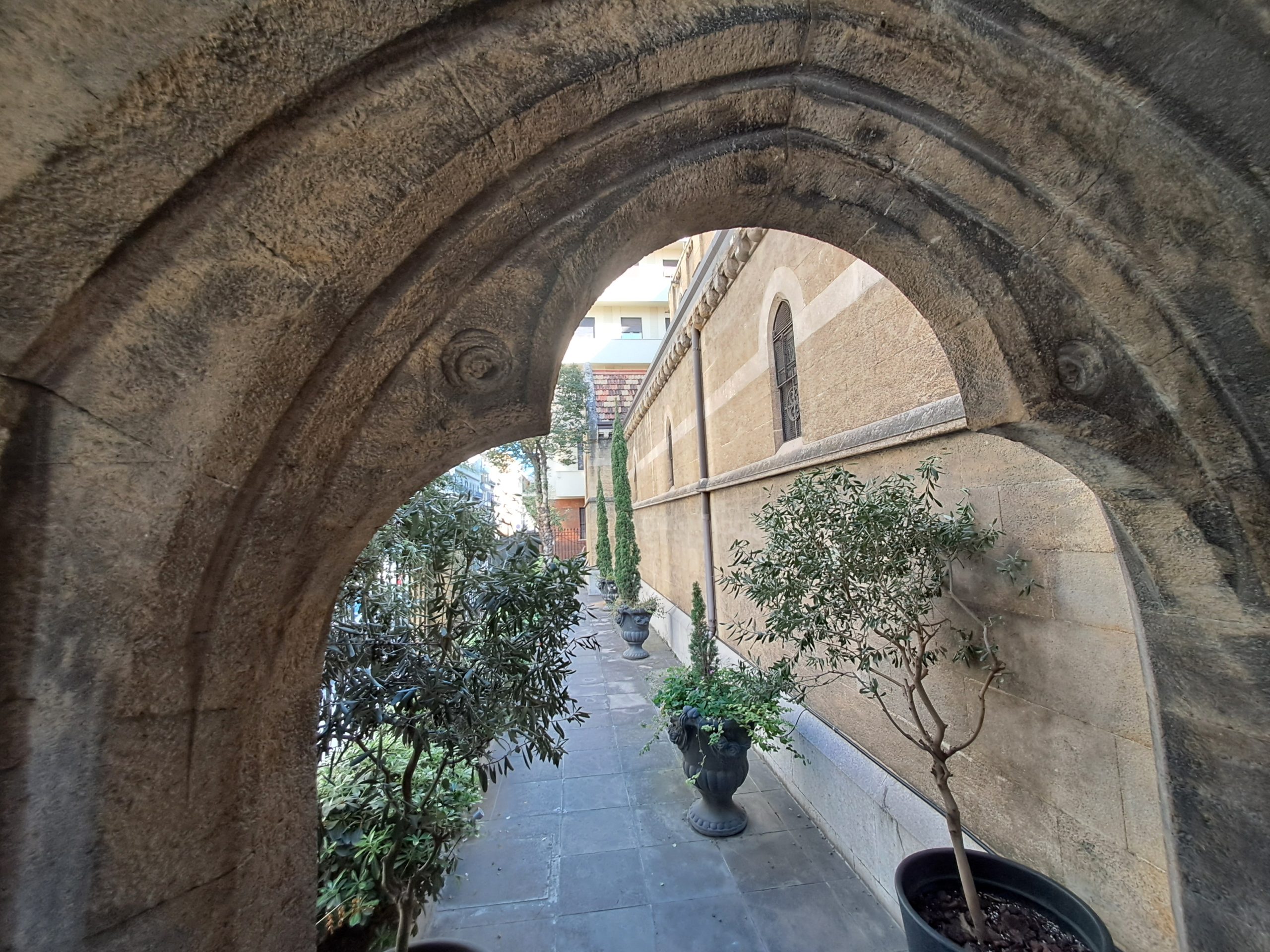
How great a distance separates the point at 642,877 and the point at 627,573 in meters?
7.62

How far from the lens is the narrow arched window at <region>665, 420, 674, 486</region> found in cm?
943

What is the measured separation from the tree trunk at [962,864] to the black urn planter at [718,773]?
1.59 metres

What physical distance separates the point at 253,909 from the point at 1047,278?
189 centimetres

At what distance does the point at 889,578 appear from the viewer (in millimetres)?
2373

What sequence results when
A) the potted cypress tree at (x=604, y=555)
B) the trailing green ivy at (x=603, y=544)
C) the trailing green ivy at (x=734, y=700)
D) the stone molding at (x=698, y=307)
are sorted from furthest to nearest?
the trailing green ivy at (x=603, y=544) < the potted cypress tree at (x=604, y=555) < the stone molding at (x=698, y=307) < the trailing green ivy at (x=734, y=700)

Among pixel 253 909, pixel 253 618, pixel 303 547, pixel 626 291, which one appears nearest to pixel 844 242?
pixel 303 547

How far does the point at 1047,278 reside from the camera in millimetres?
1082

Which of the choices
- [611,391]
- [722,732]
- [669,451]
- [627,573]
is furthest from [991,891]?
[611,391]

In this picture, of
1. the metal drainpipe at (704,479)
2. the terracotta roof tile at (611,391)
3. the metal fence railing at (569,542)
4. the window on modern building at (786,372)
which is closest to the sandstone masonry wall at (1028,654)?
the window on modern building at (786,372)

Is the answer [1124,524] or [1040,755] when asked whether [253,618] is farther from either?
[1040,755]

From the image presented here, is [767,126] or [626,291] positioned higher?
[626,291]

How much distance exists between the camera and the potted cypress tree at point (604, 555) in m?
13.6

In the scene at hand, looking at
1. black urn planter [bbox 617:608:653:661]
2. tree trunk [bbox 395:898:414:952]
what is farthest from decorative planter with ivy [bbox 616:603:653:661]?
tree trunk [bbox 395:898:414:952]

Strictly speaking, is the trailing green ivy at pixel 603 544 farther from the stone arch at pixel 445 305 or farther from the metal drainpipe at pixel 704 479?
the stone arch at pixel 445 305
